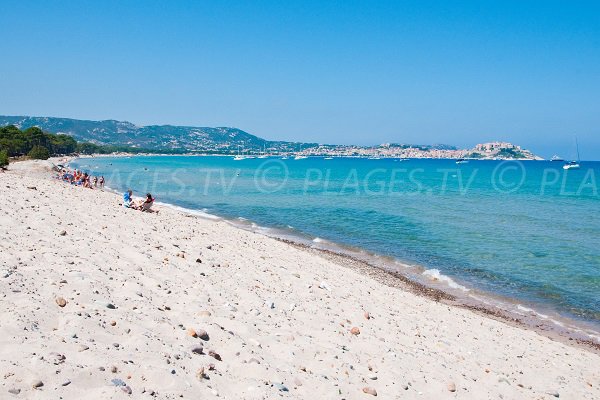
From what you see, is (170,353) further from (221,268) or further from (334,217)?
(334,217)

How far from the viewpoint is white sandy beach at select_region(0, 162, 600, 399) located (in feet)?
17.6

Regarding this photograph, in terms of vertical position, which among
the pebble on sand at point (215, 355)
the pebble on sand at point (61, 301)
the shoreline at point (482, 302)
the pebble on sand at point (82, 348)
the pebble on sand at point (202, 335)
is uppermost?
the pebble on sand at point (61, 301)

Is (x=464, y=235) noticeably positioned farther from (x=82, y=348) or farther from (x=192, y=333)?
(x=82, y=348)

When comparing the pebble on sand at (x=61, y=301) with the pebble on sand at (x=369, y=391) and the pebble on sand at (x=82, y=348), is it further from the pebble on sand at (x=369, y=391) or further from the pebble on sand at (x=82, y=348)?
the pebble on sand at (x=369, y=391)

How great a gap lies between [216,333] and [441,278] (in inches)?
537

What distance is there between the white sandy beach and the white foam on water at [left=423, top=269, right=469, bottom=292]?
3846 millimetres

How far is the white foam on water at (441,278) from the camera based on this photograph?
17688 mm

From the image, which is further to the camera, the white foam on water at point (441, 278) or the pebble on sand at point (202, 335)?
the white foam on water at point (441, 278)

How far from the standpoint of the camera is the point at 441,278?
18719mm

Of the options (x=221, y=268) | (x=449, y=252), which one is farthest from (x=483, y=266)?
(x=221, y=268)

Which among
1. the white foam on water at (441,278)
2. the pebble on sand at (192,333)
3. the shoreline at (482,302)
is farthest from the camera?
the white foam on water at (441,278)

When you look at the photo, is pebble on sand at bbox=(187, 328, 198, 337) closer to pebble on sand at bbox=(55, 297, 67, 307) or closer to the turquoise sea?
pebble on sand at bbox=(55, 297, 67, 307)

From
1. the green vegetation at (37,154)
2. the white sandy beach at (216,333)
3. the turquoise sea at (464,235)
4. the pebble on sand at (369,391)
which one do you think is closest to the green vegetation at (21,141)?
the green vegetation at (37,154)

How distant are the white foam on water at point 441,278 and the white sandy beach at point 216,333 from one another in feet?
12.6
